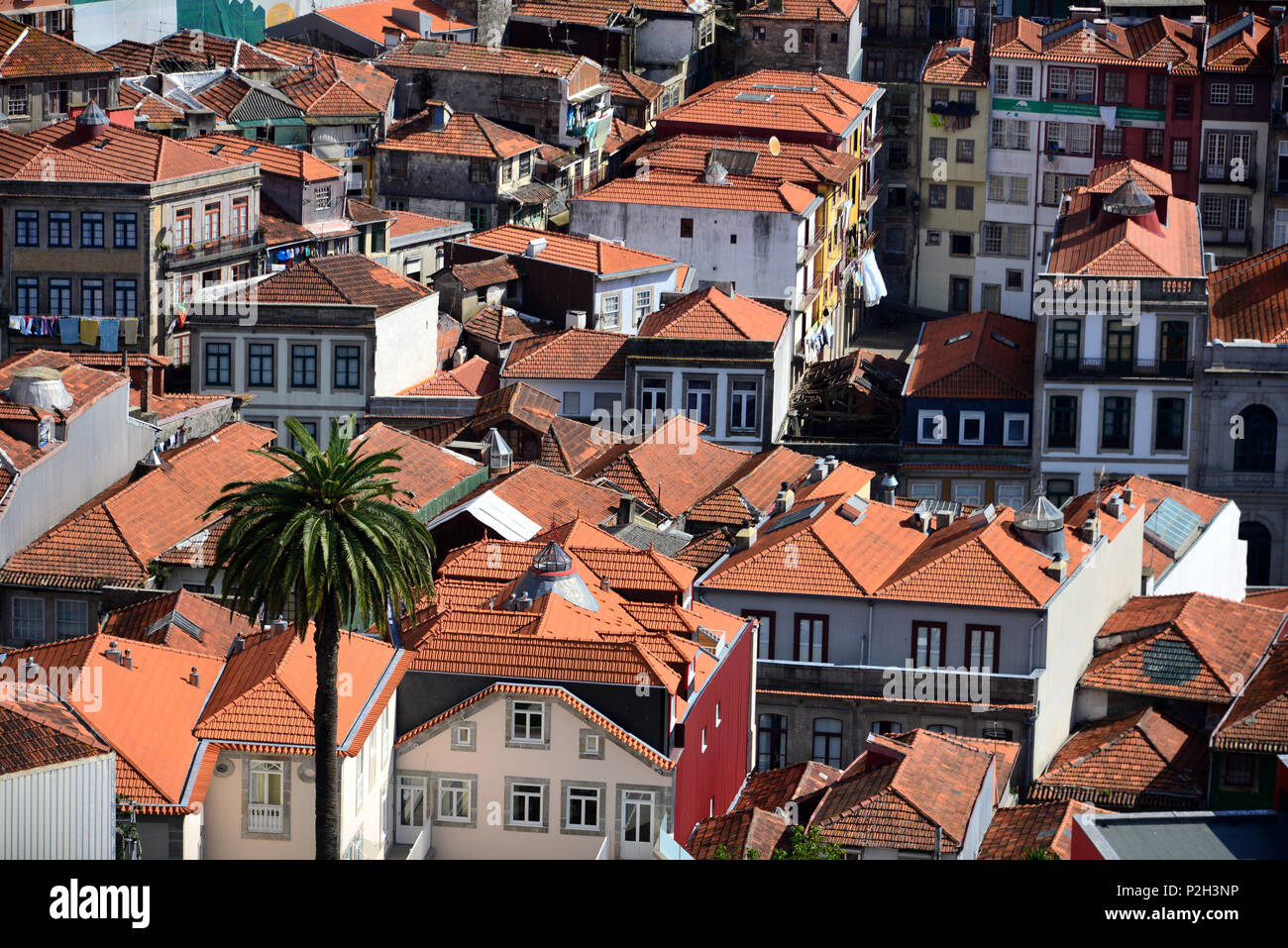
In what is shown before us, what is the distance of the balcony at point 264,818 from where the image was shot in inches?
2131

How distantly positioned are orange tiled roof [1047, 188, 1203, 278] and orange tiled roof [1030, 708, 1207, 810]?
30245mm

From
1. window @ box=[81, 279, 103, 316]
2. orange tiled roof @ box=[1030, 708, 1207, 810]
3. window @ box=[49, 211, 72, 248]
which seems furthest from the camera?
window @ box=[81, 279, 103, 316]

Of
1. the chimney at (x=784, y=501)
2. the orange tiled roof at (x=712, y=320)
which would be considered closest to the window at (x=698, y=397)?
the orange tiled roof at (x=712, y=320)

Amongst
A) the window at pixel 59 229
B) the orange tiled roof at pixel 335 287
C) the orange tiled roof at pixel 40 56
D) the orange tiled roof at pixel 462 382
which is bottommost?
the orange tiled roof at pixel 462 382

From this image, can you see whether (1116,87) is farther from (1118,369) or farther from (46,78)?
(46,78)

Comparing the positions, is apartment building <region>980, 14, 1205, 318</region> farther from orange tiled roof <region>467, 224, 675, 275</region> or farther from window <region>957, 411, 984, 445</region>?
window <region>957, 411, 984, 445</region>

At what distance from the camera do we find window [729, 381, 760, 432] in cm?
9950

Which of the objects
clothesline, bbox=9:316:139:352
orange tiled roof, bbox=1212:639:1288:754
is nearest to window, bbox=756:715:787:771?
orange tiled roof, bbox=1212:639:1288:754

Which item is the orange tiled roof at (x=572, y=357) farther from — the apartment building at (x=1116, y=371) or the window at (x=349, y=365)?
the apartment building at (x=1116, y=371)

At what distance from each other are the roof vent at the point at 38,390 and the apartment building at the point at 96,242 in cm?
2281

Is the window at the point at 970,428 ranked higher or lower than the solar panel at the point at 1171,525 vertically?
higher

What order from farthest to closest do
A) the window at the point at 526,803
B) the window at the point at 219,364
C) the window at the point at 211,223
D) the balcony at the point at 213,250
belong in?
the window at the point at 211,223, the balcony at the point at 213,250, the window at the point at 219,364, the window at the point at 526,803

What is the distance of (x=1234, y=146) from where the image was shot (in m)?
132
